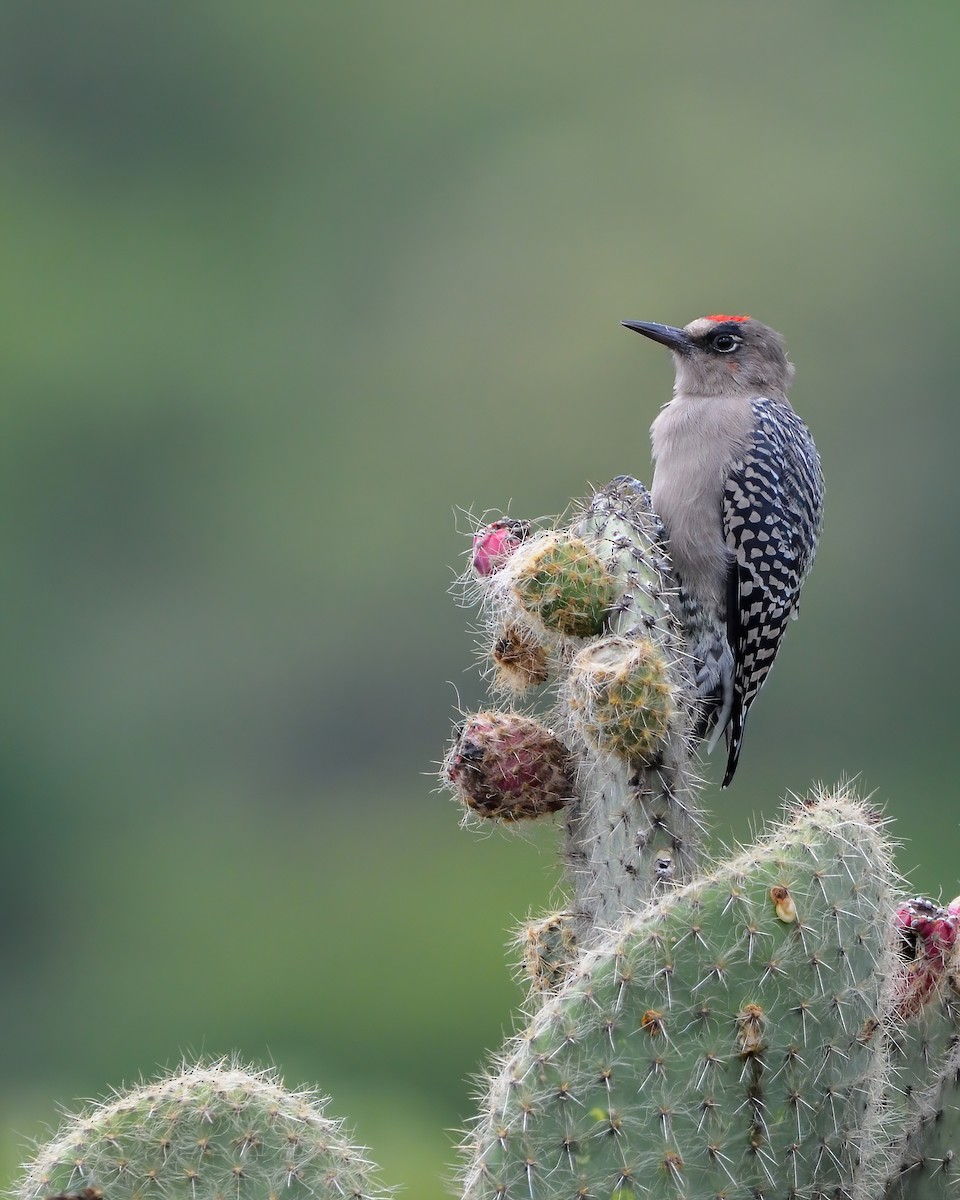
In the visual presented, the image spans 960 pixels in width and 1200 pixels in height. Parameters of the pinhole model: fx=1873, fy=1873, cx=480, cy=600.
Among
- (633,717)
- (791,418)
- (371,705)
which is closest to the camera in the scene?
(633,717)

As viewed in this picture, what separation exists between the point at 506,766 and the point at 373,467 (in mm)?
28038

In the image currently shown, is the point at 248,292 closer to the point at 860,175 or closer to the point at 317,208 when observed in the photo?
the point at 317,208

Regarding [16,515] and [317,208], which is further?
[317,208]

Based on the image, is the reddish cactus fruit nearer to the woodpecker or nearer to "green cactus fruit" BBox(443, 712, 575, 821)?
"green cactus fruit" BBox(443, 712, 575, 821)

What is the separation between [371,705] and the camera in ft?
83.9

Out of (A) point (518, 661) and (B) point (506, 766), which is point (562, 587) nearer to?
(A) point (518, 661)

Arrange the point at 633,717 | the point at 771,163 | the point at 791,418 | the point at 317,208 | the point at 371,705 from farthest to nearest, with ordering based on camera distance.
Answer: the point at 317,208
the point at 771,163
the point at 371,705
the point at 791,418
the point at 633,717

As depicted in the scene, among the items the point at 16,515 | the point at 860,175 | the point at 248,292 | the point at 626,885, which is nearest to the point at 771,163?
the point at 860,175

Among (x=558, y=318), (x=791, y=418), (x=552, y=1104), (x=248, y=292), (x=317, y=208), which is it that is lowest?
(x=552, y=1104)

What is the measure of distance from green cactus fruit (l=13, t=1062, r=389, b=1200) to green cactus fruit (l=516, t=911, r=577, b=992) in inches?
25.5

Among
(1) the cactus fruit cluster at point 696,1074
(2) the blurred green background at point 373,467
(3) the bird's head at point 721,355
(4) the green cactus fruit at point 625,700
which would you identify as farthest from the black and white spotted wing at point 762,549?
(2) the blurred green background at point 373,467

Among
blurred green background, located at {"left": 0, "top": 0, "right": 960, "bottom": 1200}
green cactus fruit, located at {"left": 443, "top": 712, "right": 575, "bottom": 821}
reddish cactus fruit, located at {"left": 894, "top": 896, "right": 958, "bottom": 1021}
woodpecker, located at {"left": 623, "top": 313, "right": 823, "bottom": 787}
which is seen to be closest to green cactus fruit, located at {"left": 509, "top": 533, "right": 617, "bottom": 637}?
green cactus fruit, located at {"left": 443, "top": 712, "right": 575, "bottom": 821}

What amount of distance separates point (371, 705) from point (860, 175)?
57.9 feet

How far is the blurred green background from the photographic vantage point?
2506 cm
